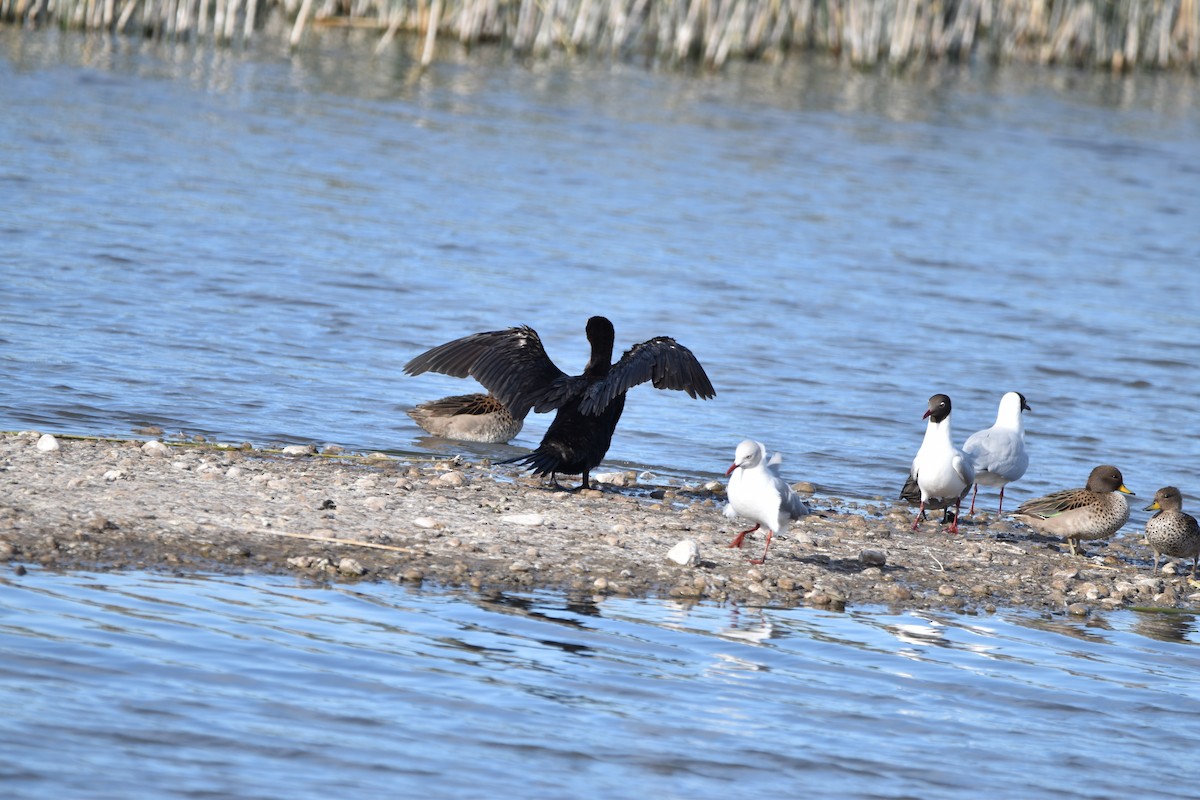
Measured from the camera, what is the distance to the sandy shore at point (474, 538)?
23.1 ft

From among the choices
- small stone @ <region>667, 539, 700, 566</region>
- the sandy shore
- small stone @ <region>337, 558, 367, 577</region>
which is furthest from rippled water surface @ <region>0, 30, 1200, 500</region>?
small stone @ <region>337, 558, 367, 577</region>

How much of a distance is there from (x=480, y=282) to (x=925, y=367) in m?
4.42

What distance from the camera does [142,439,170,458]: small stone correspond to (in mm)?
8470

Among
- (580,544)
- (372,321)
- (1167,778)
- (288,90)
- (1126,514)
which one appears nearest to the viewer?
(1167,778)

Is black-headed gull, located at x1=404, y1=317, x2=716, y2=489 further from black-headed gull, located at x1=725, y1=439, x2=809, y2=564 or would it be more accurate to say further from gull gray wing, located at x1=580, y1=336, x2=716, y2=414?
black-headed gull, located at x1=725, y1=439, x2=809, y2=564

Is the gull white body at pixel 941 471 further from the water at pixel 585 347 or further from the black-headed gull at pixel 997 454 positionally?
the water at pixel 585 347

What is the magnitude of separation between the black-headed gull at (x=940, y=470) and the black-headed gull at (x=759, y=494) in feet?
4.52

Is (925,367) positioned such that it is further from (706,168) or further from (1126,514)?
(706,168)

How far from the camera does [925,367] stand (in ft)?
45.5

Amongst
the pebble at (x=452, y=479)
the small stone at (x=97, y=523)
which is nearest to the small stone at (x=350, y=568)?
the small stone at (x=97, y=523)

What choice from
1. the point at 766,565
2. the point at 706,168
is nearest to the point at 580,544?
the point at 766,565

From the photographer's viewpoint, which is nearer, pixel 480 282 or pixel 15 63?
pixel 480 282

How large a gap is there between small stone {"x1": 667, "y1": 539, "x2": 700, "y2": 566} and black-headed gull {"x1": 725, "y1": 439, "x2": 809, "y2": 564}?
11.5 inches

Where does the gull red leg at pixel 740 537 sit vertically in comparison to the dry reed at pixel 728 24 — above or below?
below
